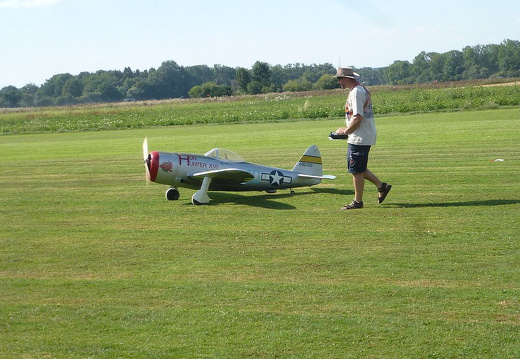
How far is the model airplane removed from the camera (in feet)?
39.8

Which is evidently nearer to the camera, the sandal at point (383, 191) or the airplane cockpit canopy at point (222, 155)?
the sandal at point (383, 191)

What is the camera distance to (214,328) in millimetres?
5426

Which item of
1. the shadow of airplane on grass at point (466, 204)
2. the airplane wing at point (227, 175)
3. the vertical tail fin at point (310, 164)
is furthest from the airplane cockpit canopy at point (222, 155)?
the shadow of airplane on grass at point (466, 204)

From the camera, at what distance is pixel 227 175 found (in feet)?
39.1

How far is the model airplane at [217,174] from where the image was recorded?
478 inches

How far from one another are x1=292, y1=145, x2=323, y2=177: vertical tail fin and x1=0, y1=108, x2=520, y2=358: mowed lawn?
0.34m

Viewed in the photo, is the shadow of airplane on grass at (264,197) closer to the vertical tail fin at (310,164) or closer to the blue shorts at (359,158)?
the vertical tail fin at (310,164)

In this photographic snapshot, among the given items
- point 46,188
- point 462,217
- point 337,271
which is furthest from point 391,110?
point 337,271

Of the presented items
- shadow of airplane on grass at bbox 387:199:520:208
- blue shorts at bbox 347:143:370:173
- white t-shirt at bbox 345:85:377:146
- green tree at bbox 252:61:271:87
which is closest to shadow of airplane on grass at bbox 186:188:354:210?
blue shorts at bbox 347:143:370:173

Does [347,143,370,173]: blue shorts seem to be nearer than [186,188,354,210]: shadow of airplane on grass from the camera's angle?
Yes

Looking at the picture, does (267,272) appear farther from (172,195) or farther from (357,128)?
(172,195)

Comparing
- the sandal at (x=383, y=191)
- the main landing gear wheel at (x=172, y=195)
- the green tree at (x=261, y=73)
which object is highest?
the green tree at (x=261, y=73)

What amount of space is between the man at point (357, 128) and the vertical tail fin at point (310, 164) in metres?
2.35

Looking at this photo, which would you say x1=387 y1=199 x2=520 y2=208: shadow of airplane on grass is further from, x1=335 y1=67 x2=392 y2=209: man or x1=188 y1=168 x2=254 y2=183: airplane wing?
x1=188 y1=168 x2=254 y2=183: airplane wing
